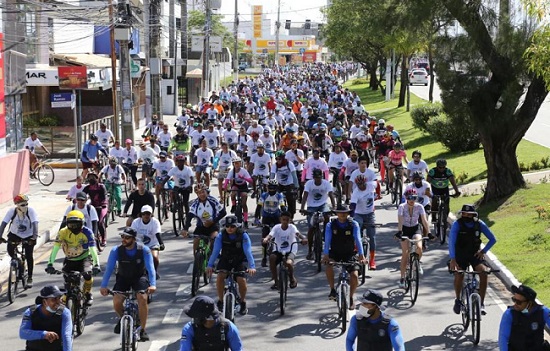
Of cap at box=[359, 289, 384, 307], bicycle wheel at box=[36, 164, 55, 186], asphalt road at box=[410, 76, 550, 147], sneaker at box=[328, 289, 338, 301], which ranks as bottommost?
bicycle wheel at box=[36, 164, 55, 186]

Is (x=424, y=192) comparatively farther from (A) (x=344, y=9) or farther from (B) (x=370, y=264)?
(A) (x=344, y=9)

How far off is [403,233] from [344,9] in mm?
56132

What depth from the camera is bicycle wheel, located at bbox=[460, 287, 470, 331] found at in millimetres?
12326

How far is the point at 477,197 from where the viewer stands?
23.8 meters

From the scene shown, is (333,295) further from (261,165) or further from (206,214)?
(261,165)

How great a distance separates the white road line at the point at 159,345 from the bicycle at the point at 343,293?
2453 millimetres

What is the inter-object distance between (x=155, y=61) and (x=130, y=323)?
110 feet

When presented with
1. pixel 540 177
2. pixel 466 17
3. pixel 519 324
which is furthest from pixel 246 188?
pixel 519 324

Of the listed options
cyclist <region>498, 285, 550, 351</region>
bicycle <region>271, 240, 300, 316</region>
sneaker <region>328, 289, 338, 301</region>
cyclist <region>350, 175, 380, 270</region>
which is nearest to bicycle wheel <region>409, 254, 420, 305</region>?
sneaker <region>328, 289, 338, 301</region>

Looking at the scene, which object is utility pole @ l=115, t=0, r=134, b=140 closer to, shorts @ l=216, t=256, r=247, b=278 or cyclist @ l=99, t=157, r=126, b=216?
cyclist @ l=99, t=157, r=126, b=216

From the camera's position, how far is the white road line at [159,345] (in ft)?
38.6

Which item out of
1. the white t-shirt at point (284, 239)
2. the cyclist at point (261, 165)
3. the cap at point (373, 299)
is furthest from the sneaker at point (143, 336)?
the cyclist at point (261, 165)

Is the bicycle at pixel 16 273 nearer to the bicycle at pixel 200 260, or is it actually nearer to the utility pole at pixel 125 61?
the bicycle at pixel 200 260

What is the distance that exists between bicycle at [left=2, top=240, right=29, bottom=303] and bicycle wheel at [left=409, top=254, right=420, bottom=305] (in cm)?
634
